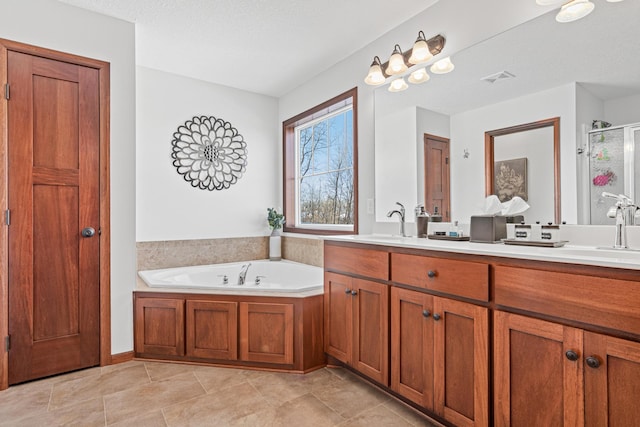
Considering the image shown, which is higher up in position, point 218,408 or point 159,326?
point 159,326

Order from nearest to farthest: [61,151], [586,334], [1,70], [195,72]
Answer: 1. [586,334]
2. [1,70]
3. [61,151]
4. [195,72]

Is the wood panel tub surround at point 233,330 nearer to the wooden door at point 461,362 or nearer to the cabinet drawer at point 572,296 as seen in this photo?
the wooden door at point 461,362

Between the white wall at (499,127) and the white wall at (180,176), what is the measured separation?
235 cm

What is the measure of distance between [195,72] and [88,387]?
2.77 metres

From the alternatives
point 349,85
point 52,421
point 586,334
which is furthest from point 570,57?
point 52,421

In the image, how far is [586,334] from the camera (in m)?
1.21

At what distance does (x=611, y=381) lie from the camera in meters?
1.16

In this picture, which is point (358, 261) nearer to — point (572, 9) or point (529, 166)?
point (529, 166)

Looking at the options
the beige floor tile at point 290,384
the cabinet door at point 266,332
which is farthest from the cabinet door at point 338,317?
the cabinet door at point 266,332

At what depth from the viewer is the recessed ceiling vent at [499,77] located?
6.36 ft

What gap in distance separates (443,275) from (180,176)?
2.79m

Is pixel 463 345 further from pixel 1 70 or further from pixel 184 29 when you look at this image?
pixel 1 70

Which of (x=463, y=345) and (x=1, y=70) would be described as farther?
(x=1, y=70)

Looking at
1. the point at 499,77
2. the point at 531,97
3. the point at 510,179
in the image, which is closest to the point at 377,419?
the point at 510,179
